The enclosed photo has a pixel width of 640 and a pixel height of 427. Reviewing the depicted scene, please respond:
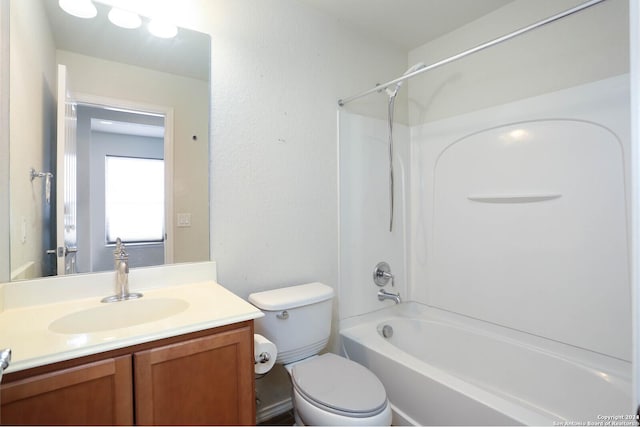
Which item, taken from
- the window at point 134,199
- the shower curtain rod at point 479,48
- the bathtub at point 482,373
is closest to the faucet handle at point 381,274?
the bathtub at point 482,373

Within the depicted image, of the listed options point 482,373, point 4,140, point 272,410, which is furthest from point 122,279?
point 482,373

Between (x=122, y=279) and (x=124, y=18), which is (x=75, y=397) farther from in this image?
(x=124, y=18)

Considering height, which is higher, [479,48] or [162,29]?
[162,29]

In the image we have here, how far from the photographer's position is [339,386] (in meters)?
1.30

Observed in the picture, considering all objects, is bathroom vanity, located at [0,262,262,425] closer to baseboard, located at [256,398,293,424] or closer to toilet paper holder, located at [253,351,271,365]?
toilet paper holder, located at [253,351,271,365]

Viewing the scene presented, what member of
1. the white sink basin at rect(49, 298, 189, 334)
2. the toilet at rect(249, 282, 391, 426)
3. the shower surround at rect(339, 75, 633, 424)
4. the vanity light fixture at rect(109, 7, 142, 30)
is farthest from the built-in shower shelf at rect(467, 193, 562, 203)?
the vanity light fixture at rect(109, 7, 142, 30)

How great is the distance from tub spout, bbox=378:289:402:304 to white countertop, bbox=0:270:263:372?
4.10 ft

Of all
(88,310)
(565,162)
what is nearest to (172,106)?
(88,310)

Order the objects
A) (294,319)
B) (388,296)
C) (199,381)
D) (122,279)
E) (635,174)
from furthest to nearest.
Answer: (388,296) < (294,319) < (122,279) < (199,381) < (635,174)

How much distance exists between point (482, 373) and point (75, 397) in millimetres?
2032

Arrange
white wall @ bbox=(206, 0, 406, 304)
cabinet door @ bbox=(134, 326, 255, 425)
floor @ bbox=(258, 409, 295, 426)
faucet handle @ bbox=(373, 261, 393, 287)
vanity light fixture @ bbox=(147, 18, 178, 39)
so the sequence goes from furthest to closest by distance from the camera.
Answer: faucet handle @ bbox=(373, 261, 393, 287) → floor @ bbox=(258, 409, 295, 426) → white wall @ bbox=(206, 0, 406, 304) → vanity light fixture @ bbox=(147, 18, 178, 39) → cabinet door @ bbox=(134, 326, 255, 425)

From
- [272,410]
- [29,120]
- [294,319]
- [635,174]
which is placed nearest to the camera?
[635,174]

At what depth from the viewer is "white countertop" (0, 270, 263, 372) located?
787 millimetres

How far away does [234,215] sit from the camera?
1595mm
